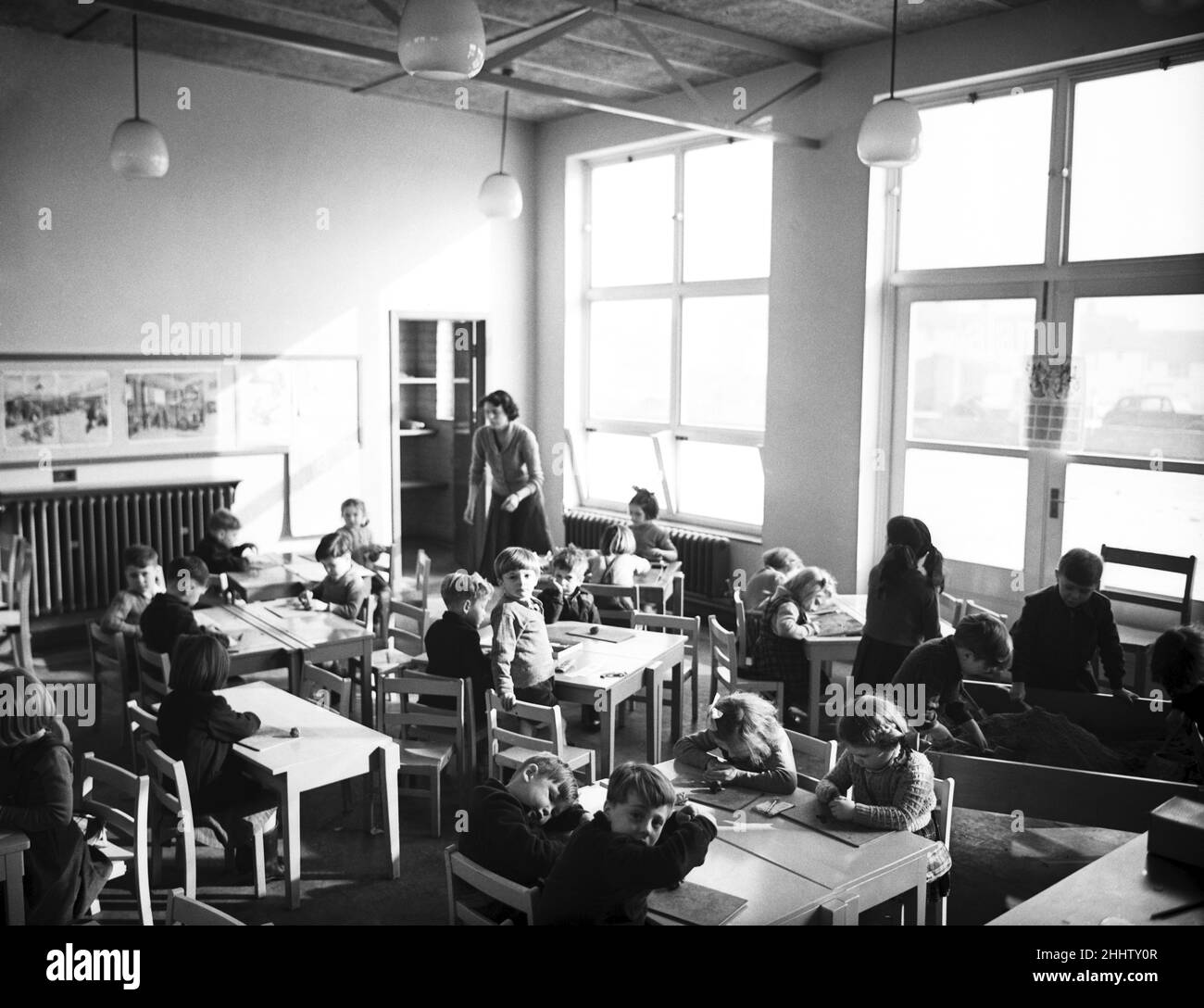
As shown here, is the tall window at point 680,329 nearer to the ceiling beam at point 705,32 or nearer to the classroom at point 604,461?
the classroom at point 604,461

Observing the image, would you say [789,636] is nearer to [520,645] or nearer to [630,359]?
[520,645]

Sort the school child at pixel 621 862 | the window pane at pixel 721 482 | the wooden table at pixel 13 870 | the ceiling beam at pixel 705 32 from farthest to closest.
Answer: the window pane at pixel 721 482, the ceiling beam at pixel 705 32, the wooden table at pixel 13 870, the school child at pixel 621 862

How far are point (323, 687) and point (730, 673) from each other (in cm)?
198

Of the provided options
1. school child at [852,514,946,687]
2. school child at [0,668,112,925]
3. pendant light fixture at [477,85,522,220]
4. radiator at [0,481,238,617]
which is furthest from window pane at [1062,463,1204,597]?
radiator at [0,481,238,617]

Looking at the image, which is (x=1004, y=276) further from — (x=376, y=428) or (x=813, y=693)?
(x=376, y=428)

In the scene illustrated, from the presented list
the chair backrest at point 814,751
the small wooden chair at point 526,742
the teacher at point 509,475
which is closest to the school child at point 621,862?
the chair backrest at point 814,751

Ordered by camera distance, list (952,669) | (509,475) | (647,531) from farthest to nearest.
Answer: (509,475)
(647,531)
(952,669)

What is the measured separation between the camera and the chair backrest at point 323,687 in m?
4.63

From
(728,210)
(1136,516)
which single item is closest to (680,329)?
(728,210)

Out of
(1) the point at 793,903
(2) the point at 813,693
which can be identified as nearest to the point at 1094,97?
(2) the point at 813,693

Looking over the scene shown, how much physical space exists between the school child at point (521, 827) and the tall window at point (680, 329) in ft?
18.2

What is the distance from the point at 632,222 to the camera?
992 centimetres

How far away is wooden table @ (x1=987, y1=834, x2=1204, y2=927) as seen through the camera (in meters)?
2.79

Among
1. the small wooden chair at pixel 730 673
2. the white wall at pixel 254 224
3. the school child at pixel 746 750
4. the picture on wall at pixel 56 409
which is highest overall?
the white wall at pixel 254 224
